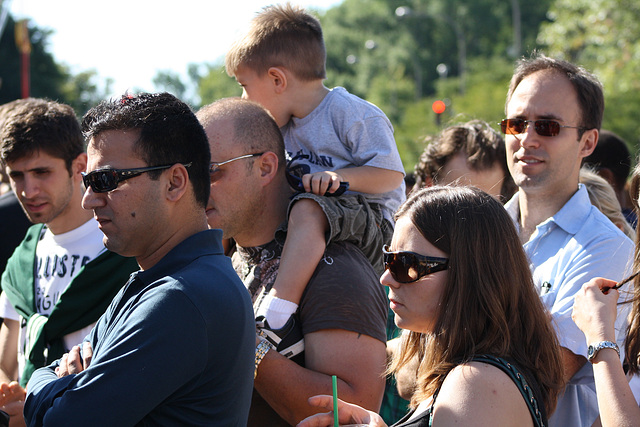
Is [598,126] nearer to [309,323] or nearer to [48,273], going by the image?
[309,323]

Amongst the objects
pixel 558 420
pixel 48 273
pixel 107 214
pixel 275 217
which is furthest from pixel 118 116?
pixel 558 420

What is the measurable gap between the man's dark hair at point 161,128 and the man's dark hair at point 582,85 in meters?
2.06

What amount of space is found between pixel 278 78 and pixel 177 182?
4.76ft

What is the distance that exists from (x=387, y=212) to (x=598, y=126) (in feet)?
3.91

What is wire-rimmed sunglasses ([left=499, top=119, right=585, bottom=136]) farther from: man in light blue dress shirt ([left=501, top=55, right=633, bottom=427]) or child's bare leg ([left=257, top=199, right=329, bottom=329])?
child's bare leg ([left=257, top=199, right=329, bottom=329])

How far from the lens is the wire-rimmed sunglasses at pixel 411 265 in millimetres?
2434

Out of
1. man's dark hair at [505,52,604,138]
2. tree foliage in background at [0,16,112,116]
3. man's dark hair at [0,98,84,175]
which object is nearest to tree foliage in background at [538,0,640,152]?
man's dark hair at [505,52,604,138]

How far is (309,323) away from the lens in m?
3.04

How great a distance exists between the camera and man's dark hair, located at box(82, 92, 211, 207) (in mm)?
2438

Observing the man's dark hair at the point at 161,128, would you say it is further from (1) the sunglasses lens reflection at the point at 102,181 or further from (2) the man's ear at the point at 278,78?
(2) the man's ear at the point at 278,78

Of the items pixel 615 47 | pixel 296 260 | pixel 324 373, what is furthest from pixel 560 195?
pixel 615 47

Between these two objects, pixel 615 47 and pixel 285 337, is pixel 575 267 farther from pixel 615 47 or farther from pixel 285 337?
pixel 615 47

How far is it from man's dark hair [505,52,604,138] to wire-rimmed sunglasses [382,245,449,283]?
1.64 m

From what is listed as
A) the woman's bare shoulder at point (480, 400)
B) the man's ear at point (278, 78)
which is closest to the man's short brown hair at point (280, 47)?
the man's ear at point (278, 78)
